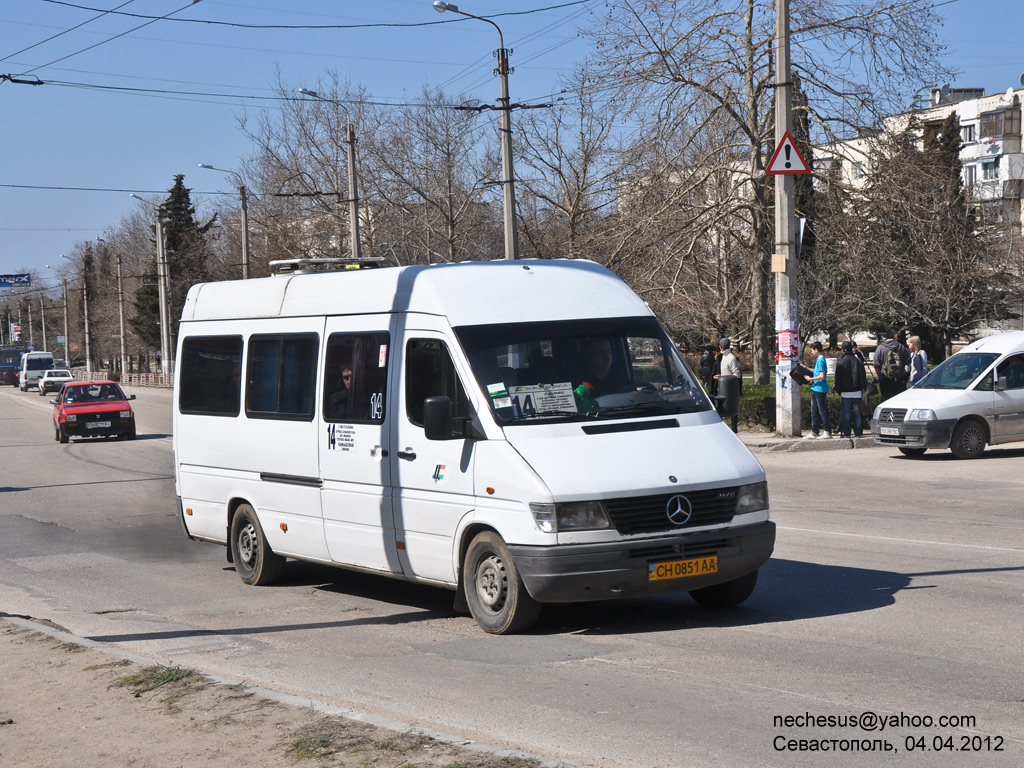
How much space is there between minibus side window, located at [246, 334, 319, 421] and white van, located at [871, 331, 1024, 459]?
40.8 feet

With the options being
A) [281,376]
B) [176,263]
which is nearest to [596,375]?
[281,376]

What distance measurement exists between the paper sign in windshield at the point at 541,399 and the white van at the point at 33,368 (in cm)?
7934

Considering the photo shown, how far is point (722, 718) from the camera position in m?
5.75

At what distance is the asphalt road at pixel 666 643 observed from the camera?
5.52m

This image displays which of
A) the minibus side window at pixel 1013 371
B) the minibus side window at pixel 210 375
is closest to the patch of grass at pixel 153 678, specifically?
the minibus side window at pixel 210 375

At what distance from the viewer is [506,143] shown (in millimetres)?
27406

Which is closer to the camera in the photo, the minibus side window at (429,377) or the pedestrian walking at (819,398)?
the minibus side window at (429,377)

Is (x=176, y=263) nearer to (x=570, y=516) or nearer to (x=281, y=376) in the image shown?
(x=281, y=376)

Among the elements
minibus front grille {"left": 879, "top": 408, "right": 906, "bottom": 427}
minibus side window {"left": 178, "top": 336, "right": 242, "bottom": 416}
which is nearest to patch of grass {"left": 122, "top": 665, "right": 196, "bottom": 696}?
minibus side window {"left": 178, "top": 336, "right": 242, "bottom": 416}

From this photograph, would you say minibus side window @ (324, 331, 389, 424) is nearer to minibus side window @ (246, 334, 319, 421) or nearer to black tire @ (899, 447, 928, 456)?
minibus side window @ (246, 334, 319, 421)

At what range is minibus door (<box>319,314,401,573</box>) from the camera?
9.00 metres

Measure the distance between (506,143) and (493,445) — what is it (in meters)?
20.3

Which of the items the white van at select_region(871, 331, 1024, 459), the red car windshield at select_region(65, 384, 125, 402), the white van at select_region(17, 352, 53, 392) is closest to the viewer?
the white van at select_region(871, 331, 1024, 459)

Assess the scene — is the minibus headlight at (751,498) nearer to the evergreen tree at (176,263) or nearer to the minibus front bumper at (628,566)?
the minibus front bumper at (628,566)
